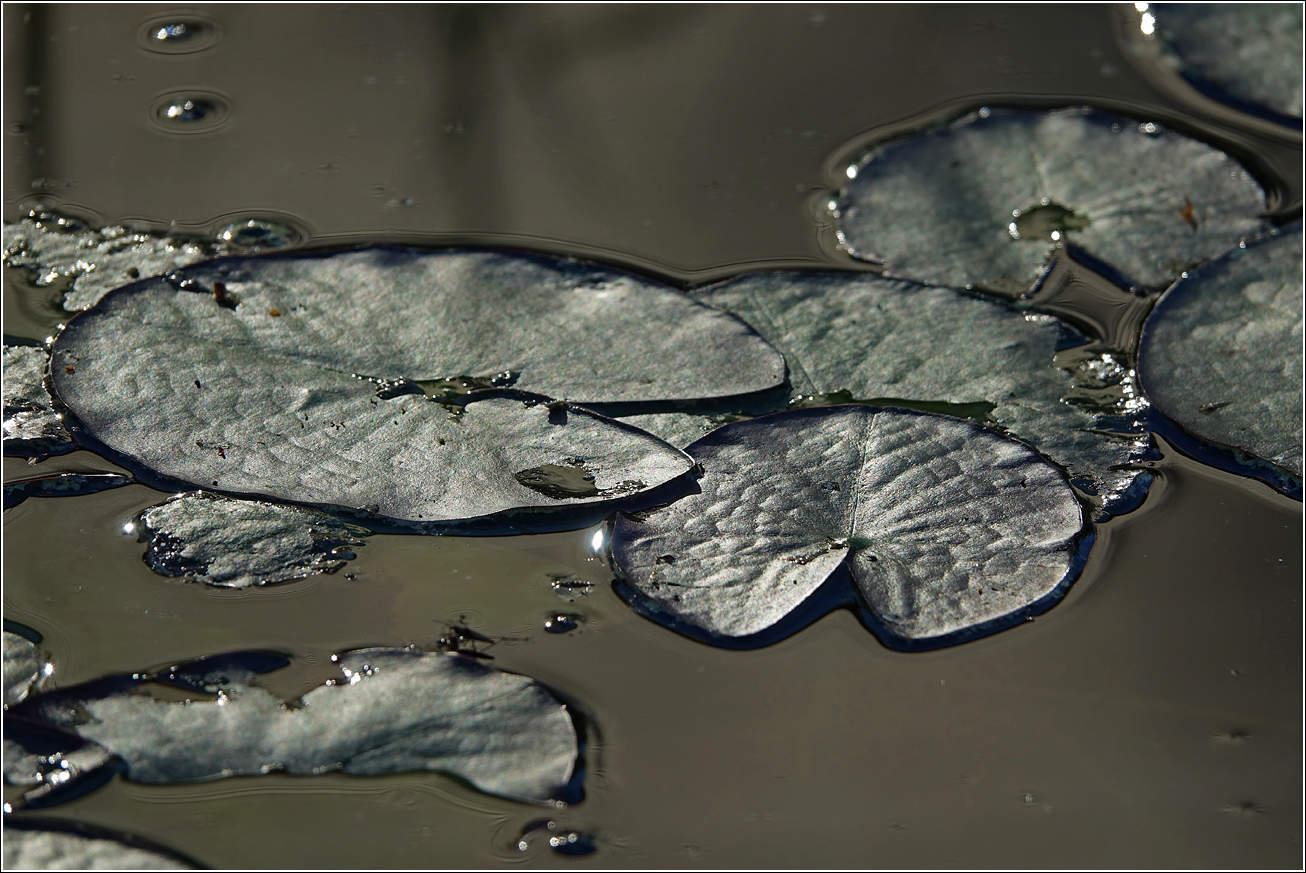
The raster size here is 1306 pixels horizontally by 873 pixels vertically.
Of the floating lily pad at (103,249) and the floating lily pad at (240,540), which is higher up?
the floating lily pad at (103,249)

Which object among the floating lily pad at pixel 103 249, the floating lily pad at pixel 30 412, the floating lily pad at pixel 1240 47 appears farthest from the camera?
the floating lily pad at pixel 1240 47

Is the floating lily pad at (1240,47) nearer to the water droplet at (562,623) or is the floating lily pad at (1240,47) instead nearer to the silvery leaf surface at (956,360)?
the silvery leaf surface at (956,360)

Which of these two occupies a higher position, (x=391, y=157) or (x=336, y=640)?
(x=391, y=157)

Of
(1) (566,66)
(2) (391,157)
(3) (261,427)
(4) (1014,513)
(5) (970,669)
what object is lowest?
(5) (970,669)

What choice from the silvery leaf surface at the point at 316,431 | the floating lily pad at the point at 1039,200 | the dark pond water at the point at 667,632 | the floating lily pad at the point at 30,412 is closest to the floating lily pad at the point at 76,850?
the dark pond water at the point at 667,632

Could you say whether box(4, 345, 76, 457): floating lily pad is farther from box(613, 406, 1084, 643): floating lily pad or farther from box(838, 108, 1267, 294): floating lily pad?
box(838, 108, 1267, 294): floating lily pad

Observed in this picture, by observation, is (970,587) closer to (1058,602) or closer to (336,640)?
(1058,602)

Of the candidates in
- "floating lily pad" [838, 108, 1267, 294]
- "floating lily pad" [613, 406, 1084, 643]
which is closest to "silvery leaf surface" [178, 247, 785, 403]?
"floating lily pad" [613, 406, 1084, 643]

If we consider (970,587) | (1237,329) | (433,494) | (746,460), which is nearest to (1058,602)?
(970,587)
